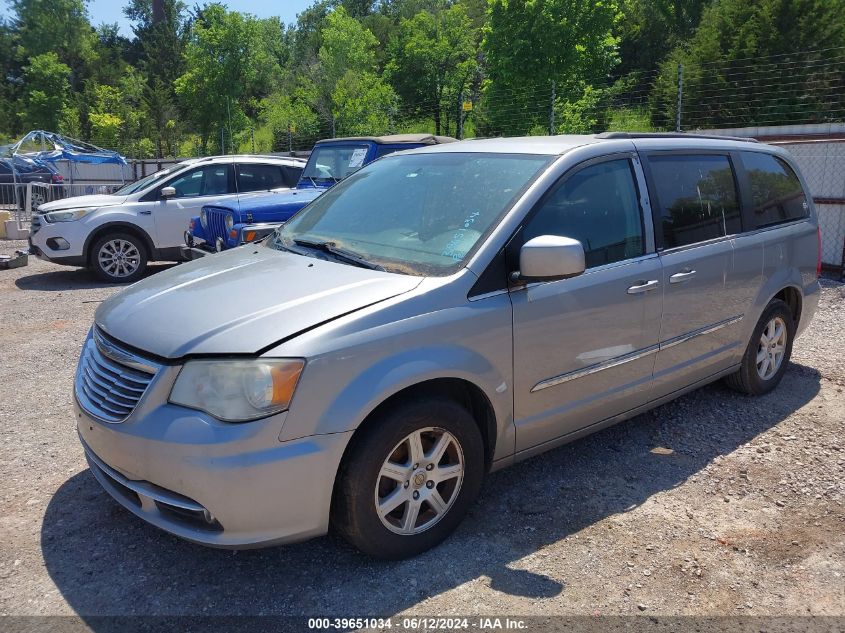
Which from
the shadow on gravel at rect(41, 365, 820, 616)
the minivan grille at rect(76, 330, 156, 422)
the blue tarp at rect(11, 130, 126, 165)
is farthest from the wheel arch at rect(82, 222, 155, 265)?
the blue tarp at rect(11, 130, 126, 165)

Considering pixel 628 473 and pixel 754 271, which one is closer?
pixel 628 473

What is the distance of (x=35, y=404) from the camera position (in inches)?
196

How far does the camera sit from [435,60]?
1441 inches

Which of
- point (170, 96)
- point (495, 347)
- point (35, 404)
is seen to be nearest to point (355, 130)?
point (35, 404)

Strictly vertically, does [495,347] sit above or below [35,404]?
above

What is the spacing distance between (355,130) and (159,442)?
2339 cm

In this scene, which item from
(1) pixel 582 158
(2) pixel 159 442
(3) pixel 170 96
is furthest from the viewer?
(3) pixel 170 96

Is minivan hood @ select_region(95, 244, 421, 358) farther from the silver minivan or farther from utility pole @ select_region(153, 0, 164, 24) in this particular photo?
utility pole @ select_region(153, 0, 164, 24)

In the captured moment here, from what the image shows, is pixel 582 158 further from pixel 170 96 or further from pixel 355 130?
pixel 170 96

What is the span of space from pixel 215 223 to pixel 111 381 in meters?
5.00

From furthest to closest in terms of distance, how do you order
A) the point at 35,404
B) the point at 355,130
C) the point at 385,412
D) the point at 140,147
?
1. the point at 140,147
2. the point at 355,130
3. the point at 35,404
4. the point at 385,412

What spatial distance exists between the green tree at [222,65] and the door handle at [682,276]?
30235 millimetres

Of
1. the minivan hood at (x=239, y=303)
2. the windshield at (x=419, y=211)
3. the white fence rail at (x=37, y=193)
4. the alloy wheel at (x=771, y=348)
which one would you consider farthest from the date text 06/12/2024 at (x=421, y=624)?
the white fence rail at (x=37, y=193)

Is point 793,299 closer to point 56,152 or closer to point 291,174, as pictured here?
point 291,174
